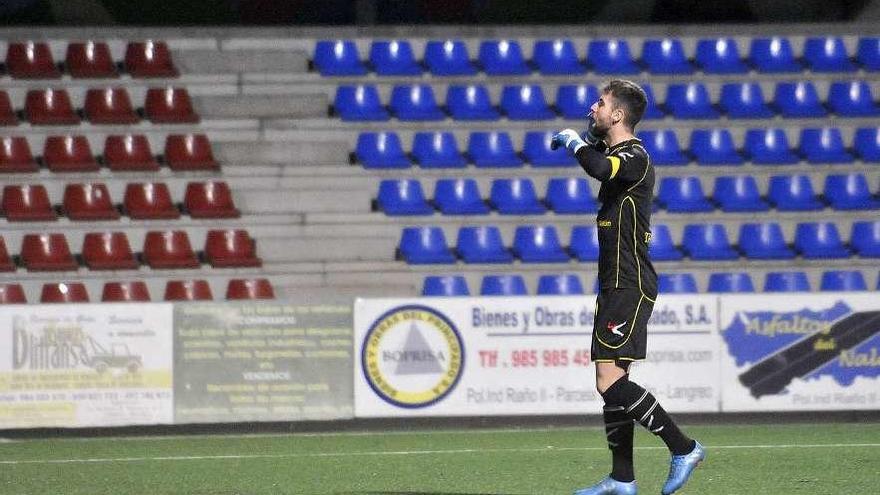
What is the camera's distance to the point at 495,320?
38.9 ft

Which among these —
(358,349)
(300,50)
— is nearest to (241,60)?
(300,50)

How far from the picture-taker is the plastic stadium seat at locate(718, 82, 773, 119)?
16.4 metres

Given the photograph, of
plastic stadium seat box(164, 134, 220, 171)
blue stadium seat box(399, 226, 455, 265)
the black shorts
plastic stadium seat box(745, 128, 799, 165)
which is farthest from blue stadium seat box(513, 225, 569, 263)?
the black shorts

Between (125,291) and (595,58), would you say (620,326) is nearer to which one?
(125,291)

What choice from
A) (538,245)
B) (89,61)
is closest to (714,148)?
(538,245)

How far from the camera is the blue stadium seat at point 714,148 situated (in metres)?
16.0

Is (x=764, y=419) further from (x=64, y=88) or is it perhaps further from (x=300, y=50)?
(x=64, y=88)

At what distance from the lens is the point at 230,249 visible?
14.6 metres

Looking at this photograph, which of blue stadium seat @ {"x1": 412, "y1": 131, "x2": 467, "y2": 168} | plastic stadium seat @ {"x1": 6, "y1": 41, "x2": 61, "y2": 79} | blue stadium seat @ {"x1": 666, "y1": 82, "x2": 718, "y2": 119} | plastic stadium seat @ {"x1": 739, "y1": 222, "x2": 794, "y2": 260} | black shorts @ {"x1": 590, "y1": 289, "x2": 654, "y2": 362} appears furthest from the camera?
blue stadium seat @ {"x1": 666, "y1": 82, "x2": 718, "y2": 119}

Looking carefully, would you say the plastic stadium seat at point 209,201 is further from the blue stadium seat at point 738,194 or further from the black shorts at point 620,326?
the black shorts at point 620,326

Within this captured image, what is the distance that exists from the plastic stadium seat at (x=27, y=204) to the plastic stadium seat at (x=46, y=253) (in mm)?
285

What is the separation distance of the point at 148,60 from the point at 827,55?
8.22 m

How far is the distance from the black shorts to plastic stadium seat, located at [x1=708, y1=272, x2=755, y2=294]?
8335 mm

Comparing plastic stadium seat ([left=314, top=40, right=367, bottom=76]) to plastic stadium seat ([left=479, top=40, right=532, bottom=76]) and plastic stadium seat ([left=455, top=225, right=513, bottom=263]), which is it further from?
plastic stadium seat ([left=455, top=225, right=513, bottom=263])
